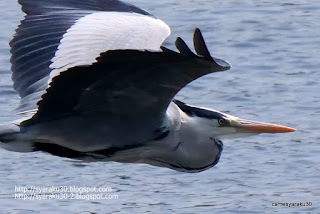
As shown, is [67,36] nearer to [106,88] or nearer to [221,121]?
[106,88]

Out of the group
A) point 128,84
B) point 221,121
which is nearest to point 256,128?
point 221,121

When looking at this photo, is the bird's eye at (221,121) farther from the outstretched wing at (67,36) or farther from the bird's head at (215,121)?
the outstretched wing at (67,36)

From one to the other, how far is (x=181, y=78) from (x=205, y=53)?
15.0 inches

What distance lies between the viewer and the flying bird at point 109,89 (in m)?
5.55

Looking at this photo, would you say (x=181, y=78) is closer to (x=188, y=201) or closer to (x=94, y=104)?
(x=94, y=104)

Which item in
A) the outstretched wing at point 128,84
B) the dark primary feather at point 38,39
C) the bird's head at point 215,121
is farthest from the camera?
the bird's head at point 215,121

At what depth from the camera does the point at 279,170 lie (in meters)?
8.20

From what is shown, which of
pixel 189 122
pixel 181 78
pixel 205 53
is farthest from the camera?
pixel 189 122

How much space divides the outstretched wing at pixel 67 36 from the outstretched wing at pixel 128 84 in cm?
11

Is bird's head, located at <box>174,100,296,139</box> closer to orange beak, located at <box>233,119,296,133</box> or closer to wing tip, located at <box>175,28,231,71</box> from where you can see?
orange beak, located at <box>233,119,296,133</box>

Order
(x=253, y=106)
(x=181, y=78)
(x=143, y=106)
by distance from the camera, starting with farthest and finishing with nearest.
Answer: (x=253, y=106) → (x=143, y=106) → (x=181, y=78)

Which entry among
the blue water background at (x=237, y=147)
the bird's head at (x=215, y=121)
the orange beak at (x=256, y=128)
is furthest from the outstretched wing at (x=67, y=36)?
the blue water background at (x=237, y=147)

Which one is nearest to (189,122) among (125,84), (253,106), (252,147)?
(125,84)

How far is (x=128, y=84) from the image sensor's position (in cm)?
583
